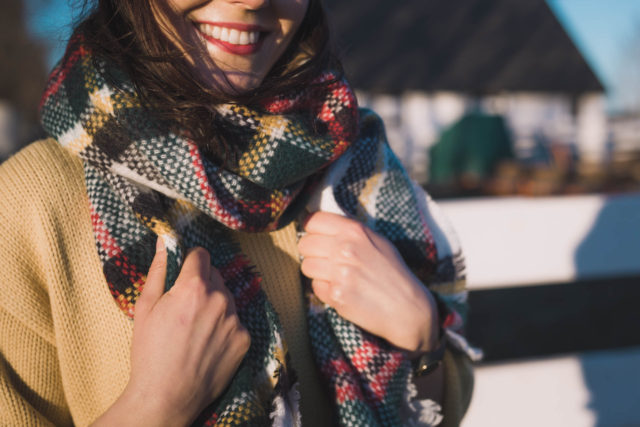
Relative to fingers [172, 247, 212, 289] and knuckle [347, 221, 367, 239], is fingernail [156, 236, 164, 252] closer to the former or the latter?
fingers [172, 247, 212, 289]

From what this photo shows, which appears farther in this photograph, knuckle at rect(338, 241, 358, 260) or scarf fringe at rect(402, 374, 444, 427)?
scarf fringe at rect(402, 374, 444, 427)

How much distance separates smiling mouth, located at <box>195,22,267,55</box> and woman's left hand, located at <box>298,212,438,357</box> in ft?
1.35

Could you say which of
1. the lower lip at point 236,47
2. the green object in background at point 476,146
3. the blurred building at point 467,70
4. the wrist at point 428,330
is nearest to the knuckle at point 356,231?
the wrist at point 428,330

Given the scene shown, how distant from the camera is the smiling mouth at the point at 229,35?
1.00 meters

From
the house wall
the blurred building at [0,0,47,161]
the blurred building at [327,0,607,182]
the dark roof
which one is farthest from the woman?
the blurred building at [0,0,47,161]

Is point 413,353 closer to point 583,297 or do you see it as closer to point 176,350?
point 176,350

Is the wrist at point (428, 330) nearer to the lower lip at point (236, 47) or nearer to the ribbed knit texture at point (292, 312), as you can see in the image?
the ribbed knit texture at point (292, 312)

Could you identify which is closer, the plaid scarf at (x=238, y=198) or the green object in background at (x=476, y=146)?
the plaid scarf at (x=238, y=198)

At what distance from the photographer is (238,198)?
3.58ft

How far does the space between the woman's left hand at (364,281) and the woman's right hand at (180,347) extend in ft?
0.79

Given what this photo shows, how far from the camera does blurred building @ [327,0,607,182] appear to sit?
52.6 feet

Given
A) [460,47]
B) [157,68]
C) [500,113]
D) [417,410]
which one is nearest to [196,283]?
[157,68]

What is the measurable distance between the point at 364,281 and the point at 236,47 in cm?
55

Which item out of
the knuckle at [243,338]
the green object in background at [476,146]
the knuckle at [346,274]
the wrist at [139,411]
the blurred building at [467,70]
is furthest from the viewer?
the blurred building at [467,70]
